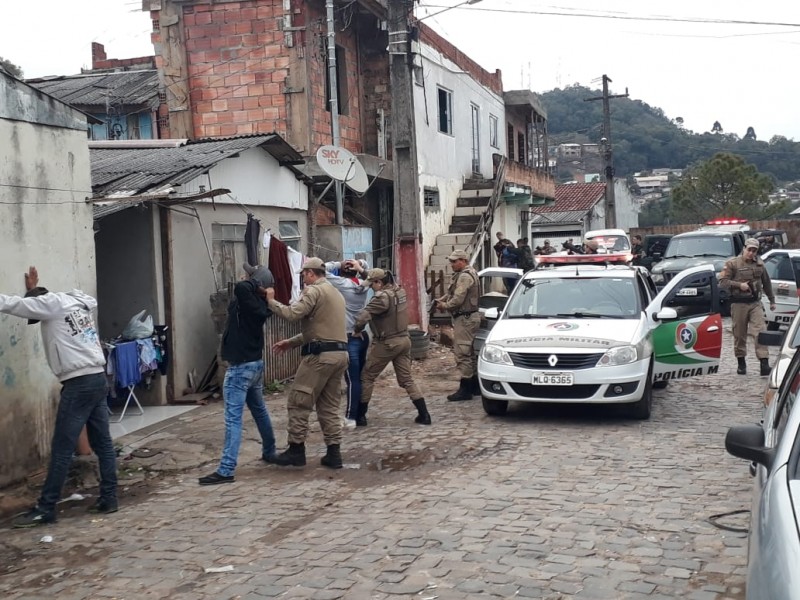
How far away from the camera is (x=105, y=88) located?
1852cm

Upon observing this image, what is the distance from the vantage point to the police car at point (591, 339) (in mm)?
9188

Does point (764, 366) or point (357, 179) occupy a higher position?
point (357, 179)

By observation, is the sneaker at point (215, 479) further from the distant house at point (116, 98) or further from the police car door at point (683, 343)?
the distant house at point (116, 98)

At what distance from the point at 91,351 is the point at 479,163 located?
2110 centimetres

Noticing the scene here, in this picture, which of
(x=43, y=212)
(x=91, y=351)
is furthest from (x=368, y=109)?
(x=91, y=351)

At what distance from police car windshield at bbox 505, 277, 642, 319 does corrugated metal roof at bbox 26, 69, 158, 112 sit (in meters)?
10.3

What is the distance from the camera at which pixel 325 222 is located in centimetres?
1728

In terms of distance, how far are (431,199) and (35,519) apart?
16.7 meters

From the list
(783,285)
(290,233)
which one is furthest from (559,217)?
(290,233)

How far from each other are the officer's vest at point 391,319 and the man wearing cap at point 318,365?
145cm

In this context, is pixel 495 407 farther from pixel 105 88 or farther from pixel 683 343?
pixel 105 88

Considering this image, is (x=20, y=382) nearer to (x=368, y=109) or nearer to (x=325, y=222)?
(x=325, y=222)

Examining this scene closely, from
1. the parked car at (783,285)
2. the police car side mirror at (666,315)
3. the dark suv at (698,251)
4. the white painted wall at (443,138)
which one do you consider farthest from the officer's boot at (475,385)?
the dark suv at (698,251)

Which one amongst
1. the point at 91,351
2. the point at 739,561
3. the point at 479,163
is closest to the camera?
the point at 739,561
